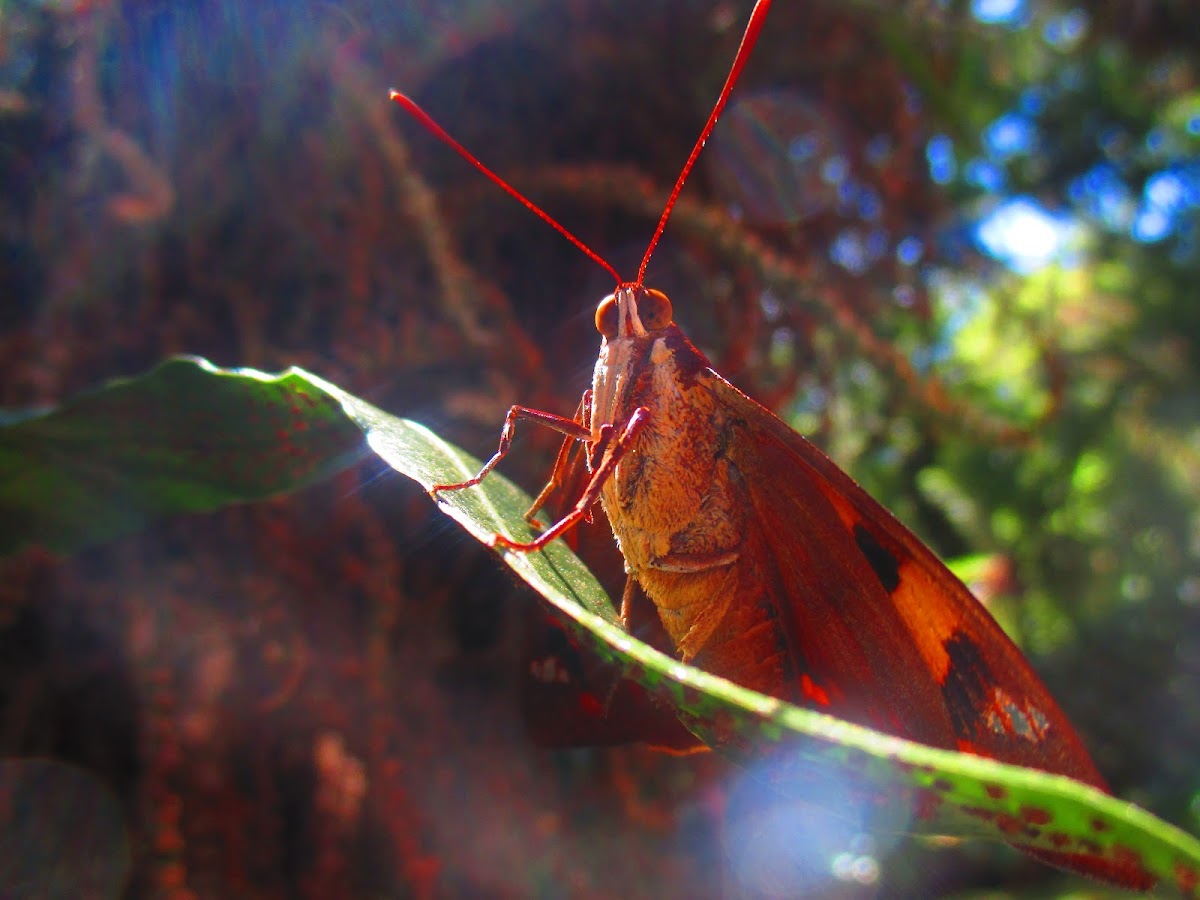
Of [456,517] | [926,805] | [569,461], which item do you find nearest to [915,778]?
[926,805]

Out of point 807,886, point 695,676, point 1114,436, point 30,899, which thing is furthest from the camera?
point 1114,436

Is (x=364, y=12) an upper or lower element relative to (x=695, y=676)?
upper

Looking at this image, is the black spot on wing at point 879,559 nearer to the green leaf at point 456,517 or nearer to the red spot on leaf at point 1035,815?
the green leaf at point 456,517

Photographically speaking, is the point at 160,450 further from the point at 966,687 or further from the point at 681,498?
the point at 966,687

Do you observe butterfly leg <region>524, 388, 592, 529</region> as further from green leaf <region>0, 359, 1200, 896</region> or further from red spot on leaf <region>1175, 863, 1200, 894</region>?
red spot on leaf <region>1175, 863, 1200, 894</region>

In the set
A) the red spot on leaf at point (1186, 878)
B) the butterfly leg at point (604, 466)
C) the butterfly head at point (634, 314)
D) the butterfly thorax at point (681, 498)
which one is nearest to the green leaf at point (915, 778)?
the red spot on leaf at point (1186, 878)

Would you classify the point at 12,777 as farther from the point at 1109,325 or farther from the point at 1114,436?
the point at 1109,325

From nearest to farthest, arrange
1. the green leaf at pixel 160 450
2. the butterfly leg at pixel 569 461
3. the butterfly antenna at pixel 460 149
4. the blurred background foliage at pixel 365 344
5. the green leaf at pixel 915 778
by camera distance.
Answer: the green leaf at pixel 915 778
the green leaf at pixel 160 450
the butterfly antenna at pixel 460 149
the butterfly leg at pixel 569 461
the blurred background foliage at pixel 365 344

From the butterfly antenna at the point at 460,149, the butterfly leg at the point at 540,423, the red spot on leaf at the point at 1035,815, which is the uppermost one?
the butterfly antenna at the point at 460,149

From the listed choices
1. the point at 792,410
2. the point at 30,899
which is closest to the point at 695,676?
the point at 30,899
